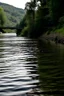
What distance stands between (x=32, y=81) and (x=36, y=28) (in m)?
100

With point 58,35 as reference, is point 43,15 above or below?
above

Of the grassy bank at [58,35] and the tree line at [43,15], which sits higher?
the tree line at [43,15]

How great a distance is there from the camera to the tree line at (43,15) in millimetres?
96875

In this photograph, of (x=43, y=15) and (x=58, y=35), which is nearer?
(x=58, y=35)

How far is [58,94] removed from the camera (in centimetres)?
1476

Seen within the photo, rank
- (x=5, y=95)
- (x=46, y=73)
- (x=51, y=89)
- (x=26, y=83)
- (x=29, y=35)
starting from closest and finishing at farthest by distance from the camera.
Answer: (x=5, y=95) < (x=51, y=89) < (x=26, y=83) < (x=46, y=73) < (x=29, y=35)

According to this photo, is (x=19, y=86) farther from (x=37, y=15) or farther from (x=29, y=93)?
(x=37, y=15)

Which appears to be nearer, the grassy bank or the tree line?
the grassy bank

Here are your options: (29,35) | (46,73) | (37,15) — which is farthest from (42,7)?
(46,73)

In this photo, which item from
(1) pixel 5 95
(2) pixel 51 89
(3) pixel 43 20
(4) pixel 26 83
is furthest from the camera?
(3) pixel 43 20

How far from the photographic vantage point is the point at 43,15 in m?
116

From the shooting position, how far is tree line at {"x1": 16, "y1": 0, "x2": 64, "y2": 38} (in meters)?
96.9

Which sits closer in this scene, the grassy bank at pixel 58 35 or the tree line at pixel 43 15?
the grassy bank at pixel 58 35

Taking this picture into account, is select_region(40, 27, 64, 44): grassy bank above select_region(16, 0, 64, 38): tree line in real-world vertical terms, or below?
below
